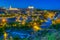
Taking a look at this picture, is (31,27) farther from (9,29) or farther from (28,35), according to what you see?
(9,29)

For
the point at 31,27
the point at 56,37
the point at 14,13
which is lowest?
the point at 56,37

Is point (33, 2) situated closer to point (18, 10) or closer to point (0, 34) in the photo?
point (18, 10)

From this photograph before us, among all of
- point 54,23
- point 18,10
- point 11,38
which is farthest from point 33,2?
point 11,38

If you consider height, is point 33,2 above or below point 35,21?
above

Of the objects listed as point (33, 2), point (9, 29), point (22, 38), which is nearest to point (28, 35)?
point (22, 38)


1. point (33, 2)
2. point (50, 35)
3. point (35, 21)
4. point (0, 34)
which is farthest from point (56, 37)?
point (0, 34)

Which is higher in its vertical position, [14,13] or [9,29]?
[14,13]

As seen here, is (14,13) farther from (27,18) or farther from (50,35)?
(50,35)
